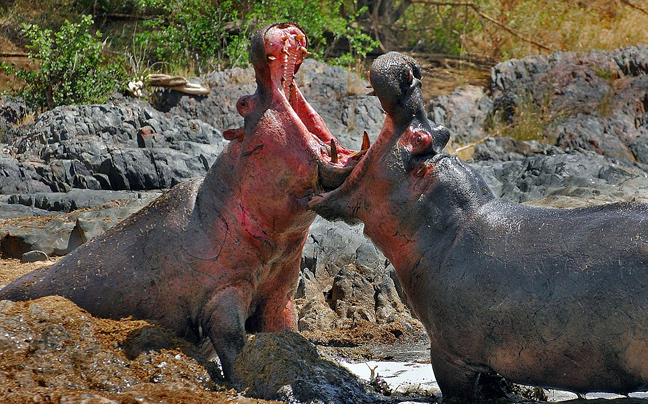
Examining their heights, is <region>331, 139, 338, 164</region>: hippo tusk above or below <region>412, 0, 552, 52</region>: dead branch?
above

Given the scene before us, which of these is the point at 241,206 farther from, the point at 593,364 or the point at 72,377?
the point at 593,364

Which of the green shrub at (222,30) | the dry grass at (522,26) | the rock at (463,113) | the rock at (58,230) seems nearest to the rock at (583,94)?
the rock at (463,113)

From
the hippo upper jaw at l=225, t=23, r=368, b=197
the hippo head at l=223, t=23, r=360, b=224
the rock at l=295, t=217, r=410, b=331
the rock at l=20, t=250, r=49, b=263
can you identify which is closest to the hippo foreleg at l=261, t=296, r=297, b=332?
the hippo head at l=223, t=23, r=360, b=224

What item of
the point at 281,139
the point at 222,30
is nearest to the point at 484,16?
the point at 222,30

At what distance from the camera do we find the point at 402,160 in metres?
5.01

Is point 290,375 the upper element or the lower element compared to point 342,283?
upper

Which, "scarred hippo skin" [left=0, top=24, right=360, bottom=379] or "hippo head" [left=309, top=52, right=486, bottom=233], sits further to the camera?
"scarred hippo skin" [left=0, top=24, right=360, bottom=379]

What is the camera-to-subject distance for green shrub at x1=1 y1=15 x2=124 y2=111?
16.3m

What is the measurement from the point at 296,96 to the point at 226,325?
4.67 ft

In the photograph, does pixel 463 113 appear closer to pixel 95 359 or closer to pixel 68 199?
pixel 68 199

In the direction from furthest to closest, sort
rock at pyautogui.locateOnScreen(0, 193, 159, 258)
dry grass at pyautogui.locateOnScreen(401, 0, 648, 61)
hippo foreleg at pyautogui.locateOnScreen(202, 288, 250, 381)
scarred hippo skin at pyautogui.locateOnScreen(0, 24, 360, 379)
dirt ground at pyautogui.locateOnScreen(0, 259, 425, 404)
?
1. dry grass at pyautogui.locateOnScreen(401, 0, 648, 61)
2. rock at pyautogui.locateOnScreen(0, 193, 159, 258)
3. scarred hippo skin at pyautogui.locateOnScreen(0, 24, 360, 379)
4. hippo foreleg at pyautogui.locateOnScreen(202, 288, 250, 381)
5. dirt ground at pyautogui.locateOnScreen(0, 259, 425, 404)

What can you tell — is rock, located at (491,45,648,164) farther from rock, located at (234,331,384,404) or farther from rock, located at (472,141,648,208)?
rock, located at (234,331,384,404)

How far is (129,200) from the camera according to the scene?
10820mm

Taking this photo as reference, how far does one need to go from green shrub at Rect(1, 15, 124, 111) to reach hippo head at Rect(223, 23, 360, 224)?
35.1 feet
